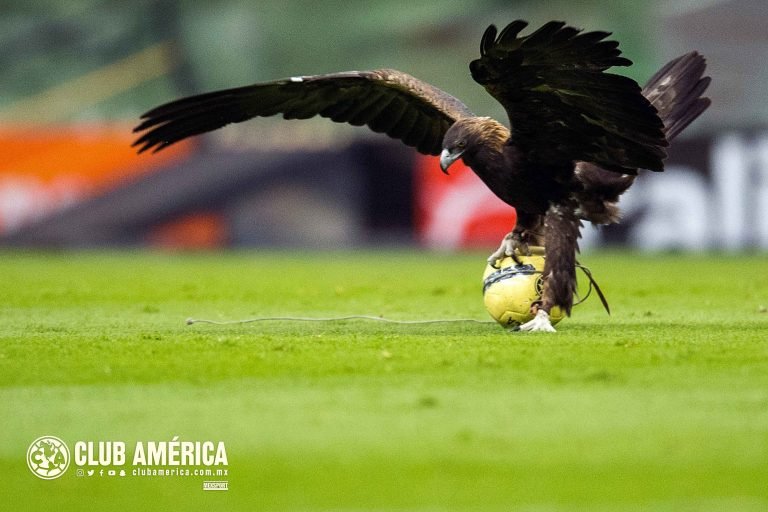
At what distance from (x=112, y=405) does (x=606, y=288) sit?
877cm

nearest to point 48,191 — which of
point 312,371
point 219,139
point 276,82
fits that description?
point 219,139

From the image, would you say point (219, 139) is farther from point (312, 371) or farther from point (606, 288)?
point (312, 371)

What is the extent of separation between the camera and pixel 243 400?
6453 mm

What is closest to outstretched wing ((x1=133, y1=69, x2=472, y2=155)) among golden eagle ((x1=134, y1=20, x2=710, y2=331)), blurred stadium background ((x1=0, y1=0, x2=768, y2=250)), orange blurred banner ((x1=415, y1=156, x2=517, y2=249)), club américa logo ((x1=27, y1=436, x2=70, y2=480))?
golden eagle ((x1=134, y1=20, x2=710, y2=331))

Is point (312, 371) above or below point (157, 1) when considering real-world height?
below

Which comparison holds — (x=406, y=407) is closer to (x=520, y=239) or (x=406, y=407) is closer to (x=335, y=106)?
(x=520, y=239)

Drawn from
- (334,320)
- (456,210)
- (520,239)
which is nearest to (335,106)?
(334,320)

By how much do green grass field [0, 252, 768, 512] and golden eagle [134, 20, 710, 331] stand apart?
82 centimetres

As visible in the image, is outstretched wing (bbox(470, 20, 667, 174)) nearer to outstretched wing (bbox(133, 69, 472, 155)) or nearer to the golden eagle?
the golden eagle

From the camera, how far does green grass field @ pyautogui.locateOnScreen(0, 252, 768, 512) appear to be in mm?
5012

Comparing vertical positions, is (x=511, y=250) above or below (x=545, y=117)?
below

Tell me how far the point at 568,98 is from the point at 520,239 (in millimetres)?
1055

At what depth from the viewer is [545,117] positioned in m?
9.20

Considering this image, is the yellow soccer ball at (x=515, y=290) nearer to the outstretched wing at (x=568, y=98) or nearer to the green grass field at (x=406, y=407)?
the green grass field at (x=406, y=407)
